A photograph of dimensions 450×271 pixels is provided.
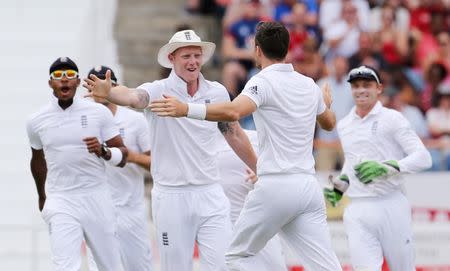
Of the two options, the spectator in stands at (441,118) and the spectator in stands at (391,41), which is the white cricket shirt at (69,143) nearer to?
the spectator in stands at (441,118)

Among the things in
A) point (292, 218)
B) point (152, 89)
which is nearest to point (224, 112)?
point (292, 218)

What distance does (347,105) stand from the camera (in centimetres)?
1895

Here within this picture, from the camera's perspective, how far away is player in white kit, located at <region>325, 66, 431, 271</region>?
39.8ft

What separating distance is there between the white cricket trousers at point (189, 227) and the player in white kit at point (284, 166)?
0.86 m

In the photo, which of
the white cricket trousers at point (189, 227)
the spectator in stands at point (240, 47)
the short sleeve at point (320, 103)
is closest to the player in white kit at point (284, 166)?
the short sleeve at point (320, 103)

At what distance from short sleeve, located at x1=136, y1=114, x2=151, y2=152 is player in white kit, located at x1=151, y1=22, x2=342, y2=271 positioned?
327cm

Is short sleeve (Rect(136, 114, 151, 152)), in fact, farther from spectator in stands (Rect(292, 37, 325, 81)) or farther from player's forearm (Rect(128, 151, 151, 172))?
spectator in stands (Rect(292, 37, 325, 81))

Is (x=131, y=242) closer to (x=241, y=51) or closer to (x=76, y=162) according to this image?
(x=76, y=162)

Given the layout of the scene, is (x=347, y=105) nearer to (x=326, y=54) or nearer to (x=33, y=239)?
(x=326, y=54)

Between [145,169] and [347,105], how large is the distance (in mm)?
6381

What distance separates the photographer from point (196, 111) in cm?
957

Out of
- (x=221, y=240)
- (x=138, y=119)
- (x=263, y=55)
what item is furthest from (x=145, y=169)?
(x=263, y=55)

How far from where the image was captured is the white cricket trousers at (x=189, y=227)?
1110 cm

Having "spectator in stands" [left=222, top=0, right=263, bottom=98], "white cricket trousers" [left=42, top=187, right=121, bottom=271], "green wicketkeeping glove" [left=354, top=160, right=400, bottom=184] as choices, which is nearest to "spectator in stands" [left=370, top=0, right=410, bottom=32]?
"spectator in stands" [left=222, top=0, right=263, bottom=98]
